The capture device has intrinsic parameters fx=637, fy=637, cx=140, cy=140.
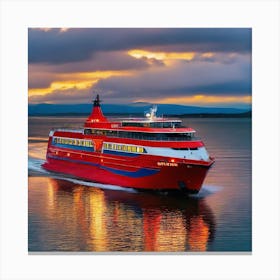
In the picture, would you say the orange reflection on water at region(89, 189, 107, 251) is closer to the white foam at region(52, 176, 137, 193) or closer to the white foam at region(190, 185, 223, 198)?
the white foam at region(52, 176, 137, 193)

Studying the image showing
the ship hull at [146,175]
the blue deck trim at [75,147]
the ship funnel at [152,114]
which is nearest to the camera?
the ship funnel at [152,114]

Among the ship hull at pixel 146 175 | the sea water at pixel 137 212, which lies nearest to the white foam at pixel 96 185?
the sea water at pixel 137 212

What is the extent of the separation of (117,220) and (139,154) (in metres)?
3.53

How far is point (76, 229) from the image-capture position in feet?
59.8

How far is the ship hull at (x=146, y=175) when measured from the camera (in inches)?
844

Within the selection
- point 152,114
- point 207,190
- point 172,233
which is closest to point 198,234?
point 172,233

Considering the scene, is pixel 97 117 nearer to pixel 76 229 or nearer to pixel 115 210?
pixel 115 210

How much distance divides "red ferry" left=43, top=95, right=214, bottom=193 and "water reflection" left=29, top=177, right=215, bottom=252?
2.01 ft

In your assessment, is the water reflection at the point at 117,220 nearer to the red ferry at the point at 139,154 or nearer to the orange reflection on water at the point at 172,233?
the orange reflection on water at the point at 172,233

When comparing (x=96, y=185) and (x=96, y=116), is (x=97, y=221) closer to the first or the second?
(x=96, y=185)
